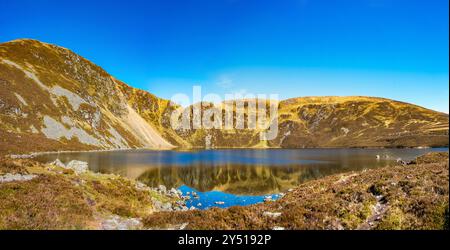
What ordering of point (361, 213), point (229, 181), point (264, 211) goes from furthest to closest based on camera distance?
point (229, 181), point (264, 211), point (361, 213)

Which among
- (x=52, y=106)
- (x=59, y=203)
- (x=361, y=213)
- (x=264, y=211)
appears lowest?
(x=264, y=211)

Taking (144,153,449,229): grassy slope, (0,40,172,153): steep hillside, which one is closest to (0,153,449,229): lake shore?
(144,153,449,229): grassy slope

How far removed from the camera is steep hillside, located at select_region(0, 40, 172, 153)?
97088mm

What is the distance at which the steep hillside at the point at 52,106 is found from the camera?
97.1 meters

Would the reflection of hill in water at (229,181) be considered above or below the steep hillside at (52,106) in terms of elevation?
below

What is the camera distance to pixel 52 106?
121000mm

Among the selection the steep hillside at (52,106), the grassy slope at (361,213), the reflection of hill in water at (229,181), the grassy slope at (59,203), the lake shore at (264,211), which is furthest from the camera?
the steep hillside at (52,106)

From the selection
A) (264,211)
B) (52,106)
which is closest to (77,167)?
(264,211)

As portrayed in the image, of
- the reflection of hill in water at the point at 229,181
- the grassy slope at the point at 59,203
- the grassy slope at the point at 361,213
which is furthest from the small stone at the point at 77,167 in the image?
the grassy slope at the point at 361,213

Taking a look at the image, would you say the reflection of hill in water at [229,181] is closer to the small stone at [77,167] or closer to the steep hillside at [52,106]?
the small stone at [77,167]

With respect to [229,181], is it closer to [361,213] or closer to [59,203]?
[59,203]

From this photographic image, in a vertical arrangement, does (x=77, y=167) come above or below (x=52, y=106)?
below

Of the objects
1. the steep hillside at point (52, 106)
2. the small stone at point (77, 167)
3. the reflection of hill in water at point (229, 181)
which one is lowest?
the reflection of hill in water at point (229, 181)
